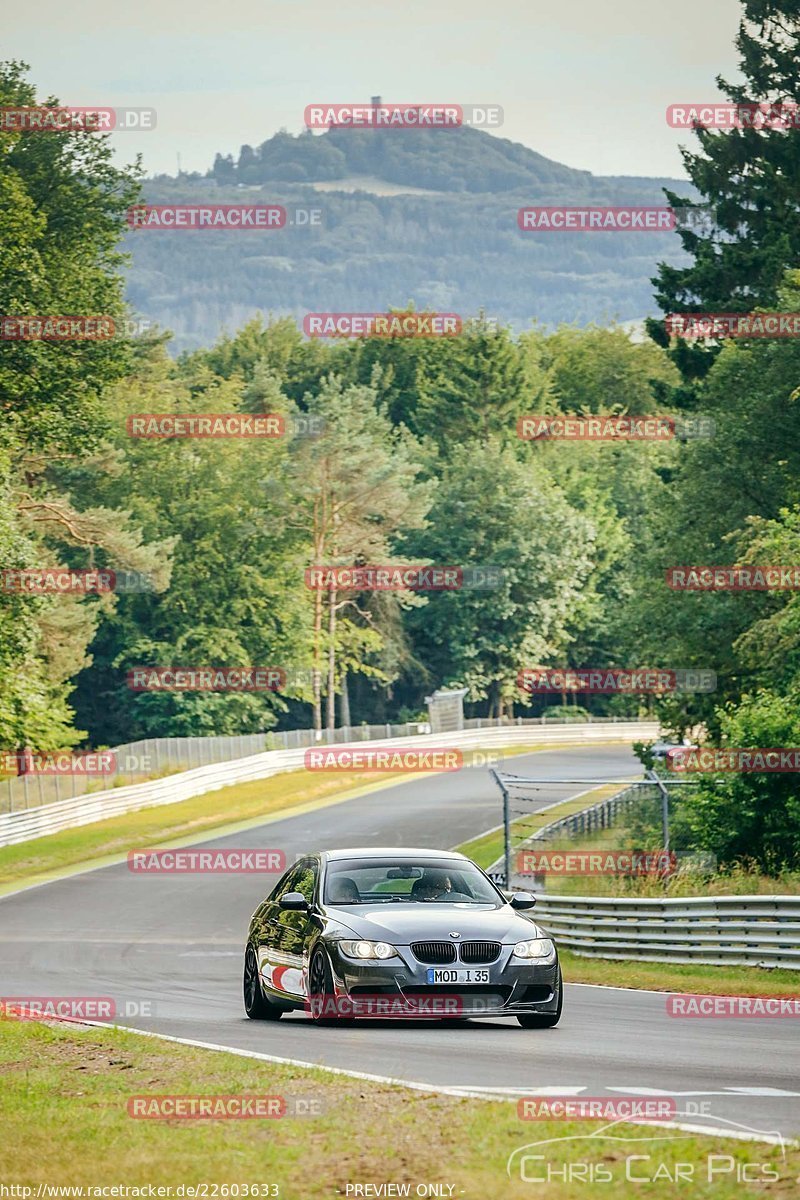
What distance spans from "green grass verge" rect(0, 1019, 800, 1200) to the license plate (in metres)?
2.95

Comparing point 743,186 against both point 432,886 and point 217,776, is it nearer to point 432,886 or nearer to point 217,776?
Result: point 217,776

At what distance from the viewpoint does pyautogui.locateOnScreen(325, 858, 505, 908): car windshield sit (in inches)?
606

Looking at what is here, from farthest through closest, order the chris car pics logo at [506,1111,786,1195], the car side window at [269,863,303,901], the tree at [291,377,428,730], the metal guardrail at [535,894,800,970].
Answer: the tree at [291,377,428,730]
the metal guardrail at [535,894,800,970]
the car side window at [269,863,303,901]
the chris car pics logo at [506,1111,786,1195]

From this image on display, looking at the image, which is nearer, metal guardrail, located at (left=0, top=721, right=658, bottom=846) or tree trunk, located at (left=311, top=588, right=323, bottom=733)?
metal guardrail, located at (left=0, top=721, right=658, bottom=846)

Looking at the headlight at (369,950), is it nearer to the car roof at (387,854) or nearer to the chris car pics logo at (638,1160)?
the car roof at (387,854)

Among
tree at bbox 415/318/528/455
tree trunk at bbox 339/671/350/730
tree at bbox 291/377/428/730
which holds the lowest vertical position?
tree trunk at bbox 339/671/350/730

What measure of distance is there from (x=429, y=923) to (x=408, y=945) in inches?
11.9

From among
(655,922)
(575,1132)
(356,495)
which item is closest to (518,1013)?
(575,1132)

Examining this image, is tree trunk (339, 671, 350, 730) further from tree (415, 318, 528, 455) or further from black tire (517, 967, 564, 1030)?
black tire (517, 967, 564, 1030)

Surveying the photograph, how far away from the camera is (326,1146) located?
871 cm

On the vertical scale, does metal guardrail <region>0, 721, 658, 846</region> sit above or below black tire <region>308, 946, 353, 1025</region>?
below

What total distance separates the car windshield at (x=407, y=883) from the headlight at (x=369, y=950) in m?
0.91

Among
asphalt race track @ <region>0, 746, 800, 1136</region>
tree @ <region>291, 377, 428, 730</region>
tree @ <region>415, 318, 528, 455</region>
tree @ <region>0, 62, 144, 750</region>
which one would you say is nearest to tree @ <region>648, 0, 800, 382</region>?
tree @ <region>0, 62, 144, 750</region>

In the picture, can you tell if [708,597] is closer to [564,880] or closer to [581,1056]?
[564,880]
